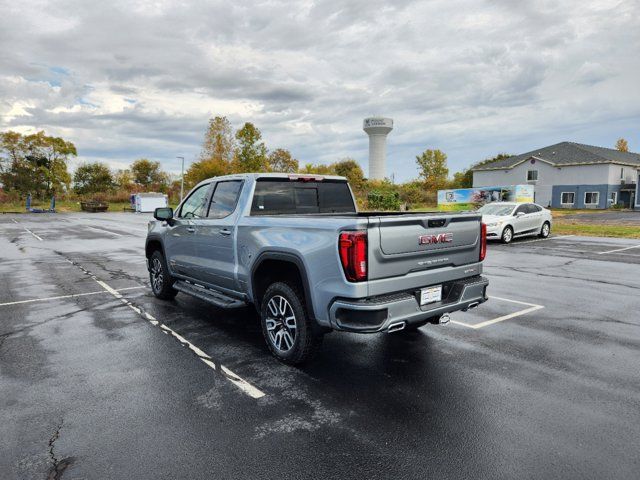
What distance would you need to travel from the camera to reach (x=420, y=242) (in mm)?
4098

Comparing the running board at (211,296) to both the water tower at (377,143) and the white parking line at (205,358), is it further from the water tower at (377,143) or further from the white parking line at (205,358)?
the water tower at (377,143)

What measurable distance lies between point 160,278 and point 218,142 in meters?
45.6

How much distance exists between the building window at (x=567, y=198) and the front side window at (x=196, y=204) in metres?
53.1

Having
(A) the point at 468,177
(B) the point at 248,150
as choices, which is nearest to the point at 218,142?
(B) the point at 248,150

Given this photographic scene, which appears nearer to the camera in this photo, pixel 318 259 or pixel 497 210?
pixel 318 259

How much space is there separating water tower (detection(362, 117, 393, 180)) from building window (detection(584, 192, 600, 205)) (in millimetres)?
77870

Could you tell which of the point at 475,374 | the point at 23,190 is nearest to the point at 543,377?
the point at 475,374

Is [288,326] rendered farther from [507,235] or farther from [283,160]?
[283,160]

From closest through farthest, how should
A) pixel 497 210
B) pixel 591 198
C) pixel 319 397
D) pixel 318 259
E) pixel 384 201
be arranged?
pixel 319 397, pixel 318 259, pixel 497 210, pixel 384 201, pixel 591 198

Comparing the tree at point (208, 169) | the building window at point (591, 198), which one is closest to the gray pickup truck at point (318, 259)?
the tree at point (208, 169)

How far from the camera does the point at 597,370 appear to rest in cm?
442

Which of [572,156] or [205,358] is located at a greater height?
[572,156]

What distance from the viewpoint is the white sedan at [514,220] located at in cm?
1658

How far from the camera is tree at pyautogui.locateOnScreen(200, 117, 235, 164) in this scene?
1989 inches
